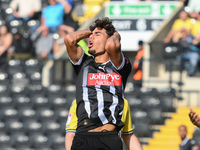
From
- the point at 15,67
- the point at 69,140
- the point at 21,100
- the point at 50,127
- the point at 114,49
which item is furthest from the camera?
the point at 15,67

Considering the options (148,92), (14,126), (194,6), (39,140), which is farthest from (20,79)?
(194,6)

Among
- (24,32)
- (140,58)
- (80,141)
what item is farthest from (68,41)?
(24,32)

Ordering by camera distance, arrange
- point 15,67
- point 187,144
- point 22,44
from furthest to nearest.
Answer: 1. point 22,44
2. point 15,67
3. point 187,144

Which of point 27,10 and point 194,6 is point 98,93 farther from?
point 27,10

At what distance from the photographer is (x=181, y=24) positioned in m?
10.1

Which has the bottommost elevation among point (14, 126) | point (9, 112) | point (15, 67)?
point (14, 126)

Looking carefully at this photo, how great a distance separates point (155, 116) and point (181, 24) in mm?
2454

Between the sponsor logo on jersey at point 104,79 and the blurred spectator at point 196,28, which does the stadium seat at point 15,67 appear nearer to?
the blurred spectator at point 196,28

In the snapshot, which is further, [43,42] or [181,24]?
[43,42]

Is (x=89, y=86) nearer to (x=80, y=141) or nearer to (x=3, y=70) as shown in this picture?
(x=80, y=141)

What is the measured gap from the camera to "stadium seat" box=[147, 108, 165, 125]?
9.23 metres

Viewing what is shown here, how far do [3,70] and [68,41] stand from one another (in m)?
7.71

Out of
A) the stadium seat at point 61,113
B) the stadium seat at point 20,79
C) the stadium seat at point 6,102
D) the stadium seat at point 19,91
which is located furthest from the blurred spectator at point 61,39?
the stadium seat at point 61,113

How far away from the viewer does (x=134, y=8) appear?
37.7 ft
